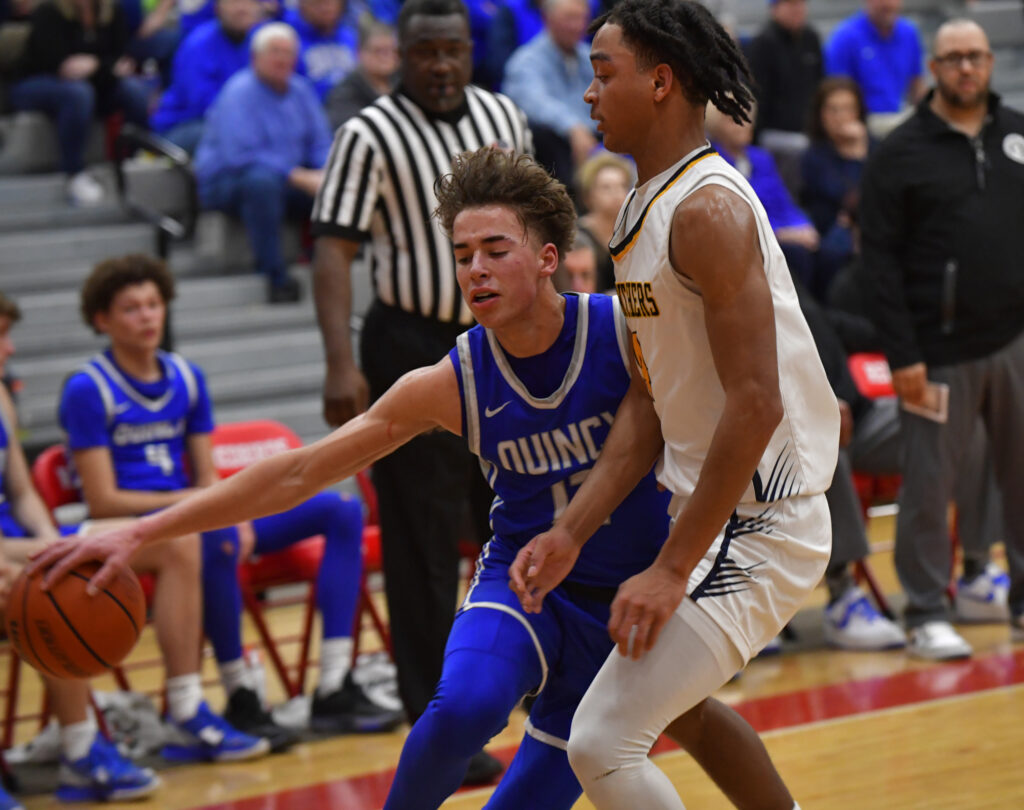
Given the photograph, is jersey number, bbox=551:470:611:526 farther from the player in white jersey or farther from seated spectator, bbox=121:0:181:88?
seated spectator, bbox=121:0:181:88

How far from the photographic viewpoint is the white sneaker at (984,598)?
5777mm

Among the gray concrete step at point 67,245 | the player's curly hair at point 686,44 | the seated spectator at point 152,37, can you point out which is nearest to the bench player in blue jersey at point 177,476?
the player's curly hair at point 686,44

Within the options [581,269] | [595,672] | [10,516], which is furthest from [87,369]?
[595,672]

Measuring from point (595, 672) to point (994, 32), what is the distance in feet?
33.5

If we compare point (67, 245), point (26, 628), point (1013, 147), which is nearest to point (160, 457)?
point (26, 628)

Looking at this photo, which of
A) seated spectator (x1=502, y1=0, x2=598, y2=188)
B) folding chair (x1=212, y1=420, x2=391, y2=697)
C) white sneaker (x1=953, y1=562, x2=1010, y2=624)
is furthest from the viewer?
seated spectator (x1=502, y1=0, x2=598, y2=188)

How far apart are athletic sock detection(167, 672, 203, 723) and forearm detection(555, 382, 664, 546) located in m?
2.29

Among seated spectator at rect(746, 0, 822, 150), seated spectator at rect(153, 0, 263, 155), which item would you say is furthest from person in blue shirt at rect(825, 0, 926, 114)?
seated spectator at rect(153, 0, 263, 155)

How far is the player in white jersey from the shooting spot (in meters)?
2.53

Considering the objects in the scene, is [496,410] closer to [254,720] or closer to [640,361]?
[640,361]

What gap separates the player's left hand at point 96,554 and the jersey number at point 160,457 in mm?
2026

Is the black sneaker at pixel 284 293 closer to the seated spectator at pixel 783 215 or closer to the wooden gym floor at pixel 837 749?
the seated spectator at pixel 783 215

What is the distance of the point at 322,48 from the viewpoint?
8703mm

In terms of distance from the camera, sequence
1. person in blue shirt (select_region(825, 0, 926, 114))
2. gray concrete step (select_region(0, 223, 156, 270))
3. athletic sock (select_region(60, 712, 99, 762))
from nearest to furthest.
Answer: athletic sock (select_region(60, 712, 99, 762))
gray concrete step (select_region(0, 223, 156, 270))
person in blue shirt (select_region(825, 0, 926, 114))
